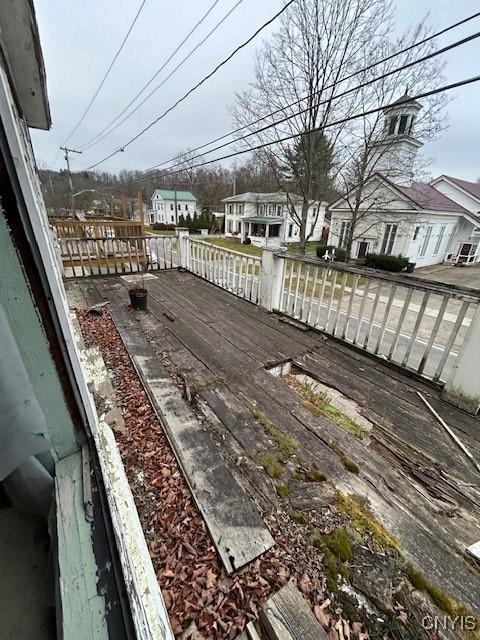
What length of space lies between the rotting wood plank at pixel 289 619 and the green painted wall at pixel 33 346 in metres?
1.06

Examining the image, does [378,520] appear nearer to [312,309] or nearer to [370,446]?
[370,446]

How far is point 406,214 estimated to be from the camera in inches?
492

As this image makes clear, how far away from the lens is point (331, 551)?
1.29 meters

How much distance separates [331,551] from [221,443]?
2.81 ft

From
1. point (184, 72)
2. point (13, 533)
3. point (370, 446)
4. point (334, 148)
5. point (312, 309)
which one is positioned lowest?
point (370, 446)

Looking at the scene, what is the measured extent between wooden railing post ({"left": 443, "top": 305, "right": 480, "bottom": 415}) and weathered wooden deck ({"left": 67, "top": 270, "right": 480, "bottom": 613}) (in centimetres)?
9

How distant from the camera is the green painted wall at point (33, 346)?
49 cm

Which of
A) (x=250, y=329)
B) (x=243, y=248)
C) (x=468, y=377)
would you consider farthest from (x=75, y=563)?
(x=243, y=248)

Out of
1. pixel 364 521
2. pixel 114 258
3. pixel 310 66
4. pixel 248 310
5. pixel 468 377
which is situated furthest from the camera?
pixel 310 66

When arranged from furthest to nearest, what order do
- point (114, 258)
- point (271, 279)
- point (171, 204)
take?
point (171, 204), point (114, 258), point (271, 279)

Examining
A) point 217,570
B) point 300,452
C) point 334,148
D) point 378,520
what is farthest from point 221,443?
point 334,148

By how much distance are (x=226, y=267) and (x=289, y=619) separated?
181 inches

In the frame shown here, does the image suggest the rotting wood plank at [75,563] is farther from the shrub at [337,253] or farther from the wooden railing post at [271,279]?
the shrub at [337,253]

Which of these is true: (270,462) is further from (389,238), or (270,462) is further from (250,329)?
(389,238)
